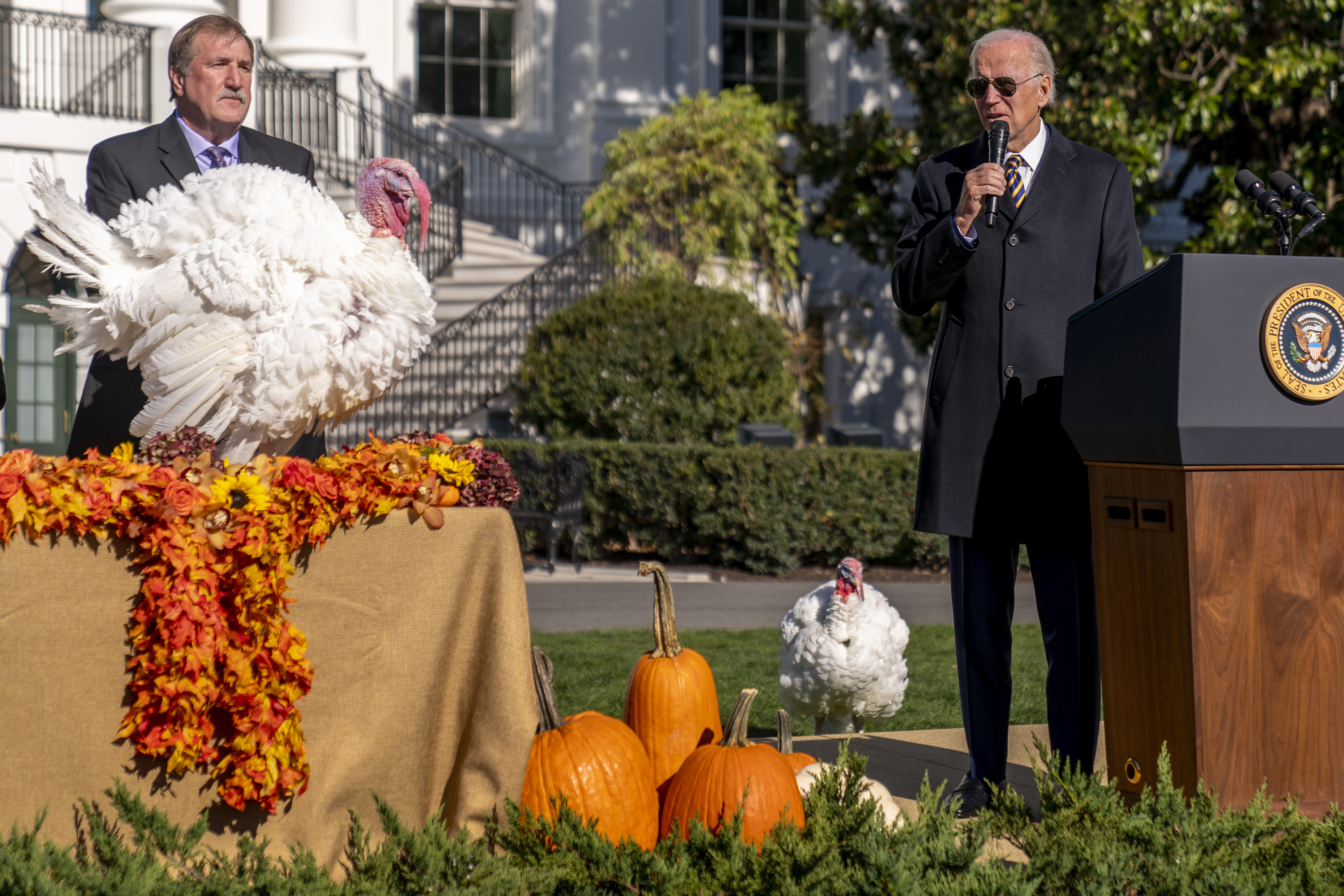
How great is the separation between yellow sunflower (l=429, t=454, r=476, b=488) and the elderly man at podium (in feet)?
4.24

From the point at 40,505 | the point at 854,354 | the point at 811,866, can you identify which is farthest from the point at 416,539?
the point at 854,354

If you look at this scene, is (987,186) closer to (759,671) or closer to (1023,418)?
(1023,418)

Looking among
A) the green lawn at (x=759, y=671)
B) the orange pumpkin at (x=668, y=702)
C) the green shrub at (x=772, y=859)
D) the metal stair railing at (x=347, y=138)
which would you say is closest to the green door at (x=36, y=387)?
the metal stair railing at (x=347, y=138)

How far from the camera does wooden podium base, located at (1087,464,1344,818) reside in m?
2.83

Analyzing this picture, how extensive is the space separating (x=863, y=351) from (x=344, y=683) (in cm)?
1405

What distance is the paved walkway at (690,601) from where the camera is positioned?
8062mm

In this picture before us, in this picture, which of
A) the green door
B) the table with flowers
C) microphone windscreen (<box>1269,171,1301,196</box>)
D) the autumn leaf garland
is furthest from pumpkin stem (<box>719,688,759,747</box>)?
the green door

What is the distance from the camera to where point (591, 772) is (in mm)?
3021

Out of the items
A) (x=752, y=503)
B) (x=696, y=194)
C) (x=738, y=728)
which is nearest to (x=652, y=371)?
(x=752, y=503)

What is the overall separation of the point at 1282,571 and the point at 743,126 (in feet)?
38.6

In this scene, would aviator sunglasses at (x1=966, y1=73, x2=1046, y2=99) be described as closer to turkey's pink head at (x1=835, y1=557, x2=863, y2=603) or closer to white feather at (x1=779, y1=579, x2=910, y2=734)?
turkey's pink head at (x1=835, y1=557, x2=863, y2=603)

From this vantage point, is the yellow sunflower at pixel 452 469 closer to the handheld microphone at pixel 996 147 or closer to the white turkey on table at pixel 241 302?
the white turkey on table at pixel 241 302

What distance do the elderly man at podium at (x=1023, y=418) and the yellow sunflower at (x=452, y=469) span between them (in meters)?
1.29

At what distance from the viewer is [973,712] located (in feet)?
11.7
